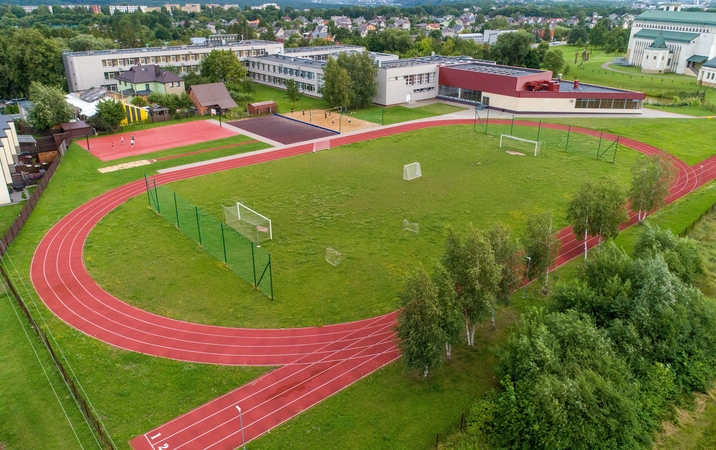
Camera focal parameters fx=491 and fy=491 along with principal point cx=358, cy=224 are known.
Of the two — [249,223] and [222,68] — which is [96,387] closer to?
[249,223]

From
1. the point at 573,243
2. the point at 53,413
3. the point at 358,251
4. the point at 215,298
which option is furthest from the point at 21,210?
the point at 573,243

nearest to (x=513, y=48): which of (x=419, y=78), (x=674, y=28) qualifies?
(x=419, y=78)

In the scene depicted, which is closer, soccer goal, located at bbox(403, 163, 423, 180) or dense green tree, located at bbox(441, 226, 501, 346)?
dense green tree, located at bbox(441, 226, 501, 346)

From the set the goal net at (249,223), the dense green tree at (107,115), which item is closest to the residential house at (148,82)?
the dense green tree at (107,115)

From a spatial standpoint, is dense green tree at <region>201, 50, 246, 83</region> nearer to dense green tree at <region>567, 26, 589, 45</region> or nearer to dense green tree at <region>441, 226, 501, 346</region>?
dense green tree at <region>441, 226, 501, 346</region>

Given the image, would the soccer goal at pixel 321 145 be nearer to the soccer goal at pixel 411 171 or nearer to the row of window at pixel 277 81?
the soccer goal at pixel 411 171

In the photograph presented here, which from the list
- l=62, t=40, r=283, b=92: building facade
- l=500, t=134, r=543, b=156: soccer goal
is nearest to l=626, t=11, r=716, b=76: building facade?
l=500, t=134, r=543, b=156: soccer goal

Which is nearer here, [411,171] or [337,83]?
[411,171]
